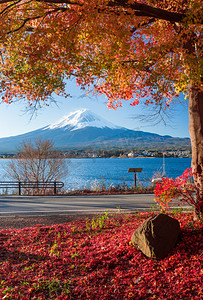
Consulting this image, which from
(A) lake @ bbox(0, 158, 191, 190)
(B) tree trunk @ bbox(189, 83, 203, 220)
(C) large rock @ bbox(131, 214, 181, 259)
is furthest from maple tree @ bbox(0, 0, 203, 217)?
(A) lake @ bbox(0, 158, 191, 190)

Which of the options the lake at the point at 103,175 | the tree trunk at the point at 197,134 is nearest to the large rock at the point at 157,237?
the tree trunk at the point at 197,134

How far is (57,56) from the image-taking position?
20.7ft

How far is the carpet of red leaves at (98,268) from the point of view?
382 centimetres

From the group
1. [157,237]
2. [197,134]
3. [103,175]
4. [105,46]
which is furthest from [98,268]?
[103,175]

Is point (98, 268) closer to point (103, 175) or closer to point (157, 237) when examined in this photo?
point (157, 237)

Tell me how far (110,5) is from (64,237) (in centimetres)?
568

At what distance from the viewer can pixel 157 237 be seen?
15.7ft

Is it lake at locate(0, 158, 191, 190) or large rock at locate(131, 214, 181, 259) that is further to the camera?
lake at locate(0, 158, 191, 190)

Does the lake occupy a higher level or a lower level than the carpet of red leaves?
lower

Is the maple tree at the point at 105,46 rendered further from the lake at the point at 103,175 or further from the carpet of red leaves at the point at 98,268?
the lake at the point at 103,175

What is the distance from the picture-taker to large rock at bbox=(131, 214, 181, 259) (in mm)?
4695

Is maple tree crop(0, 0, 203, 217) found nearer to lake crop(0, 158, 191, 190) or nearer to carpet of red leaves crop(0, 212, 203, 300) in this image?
carpet of red leaves crop(0, 212, 203, 300)

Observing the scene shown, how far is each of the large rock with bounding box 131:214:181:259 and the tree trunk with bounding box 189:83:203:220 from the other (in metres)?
1.46

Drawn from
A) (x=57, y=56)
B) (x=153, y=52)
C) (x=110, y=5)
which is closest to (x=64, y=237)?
(x=57, y=56)
